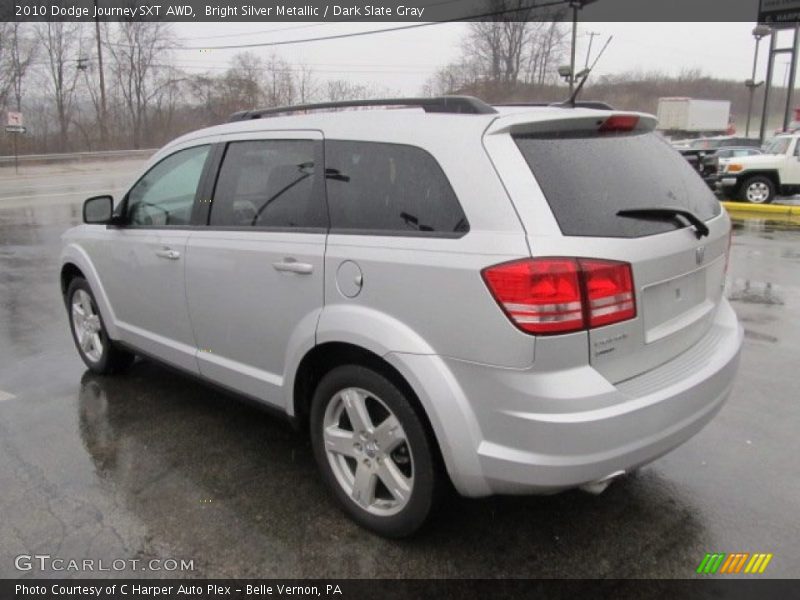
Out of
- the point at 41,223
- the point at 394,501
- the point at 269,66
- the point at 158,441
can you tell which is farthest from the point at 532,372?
the point at 269,66

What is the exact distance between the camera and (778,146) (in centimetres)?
1631

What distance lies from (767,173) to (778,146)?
2.58ft

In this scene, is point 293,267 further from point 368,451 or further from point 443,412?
point 443,412

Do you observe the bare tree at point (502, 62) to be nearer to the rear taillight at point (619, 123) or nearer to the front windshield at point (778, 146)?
the front windshield at point (778, 146)

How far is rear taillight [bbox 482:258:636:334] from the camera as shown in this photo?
2230mm

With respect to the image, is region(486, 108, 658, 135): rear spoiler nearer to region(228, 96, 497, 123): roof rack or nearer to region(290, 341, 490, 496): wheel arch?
region(228, 96, 497, 123): roof rack

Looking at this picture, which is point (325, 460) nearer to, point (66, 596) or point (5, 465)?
point (66, 596)

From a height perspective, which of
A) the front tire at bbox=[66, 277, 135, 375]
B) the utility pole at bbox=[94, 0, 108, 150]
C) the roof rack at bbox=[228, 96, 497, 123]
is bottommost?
the front tire at bbox=[66, 277, 135, 375]

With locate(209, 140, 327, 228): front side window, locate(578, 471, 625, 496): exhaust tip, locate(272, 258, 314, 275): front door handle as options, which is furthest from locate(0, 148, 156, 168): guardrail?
locate(578, 471, 625, 496): exhaust tip

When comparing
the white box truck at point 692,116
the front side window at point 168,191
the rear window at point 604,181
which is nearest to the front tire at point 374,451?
Answer: the rear window at point 604,181

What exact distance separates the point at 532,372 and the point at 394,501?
97cm

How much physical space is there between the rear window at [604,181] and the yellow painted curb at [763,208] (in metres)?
13.1

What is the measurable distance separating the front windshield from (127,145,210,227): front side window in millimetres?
16525

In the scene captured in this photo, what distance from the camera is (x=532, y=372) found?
2246 millimetres
